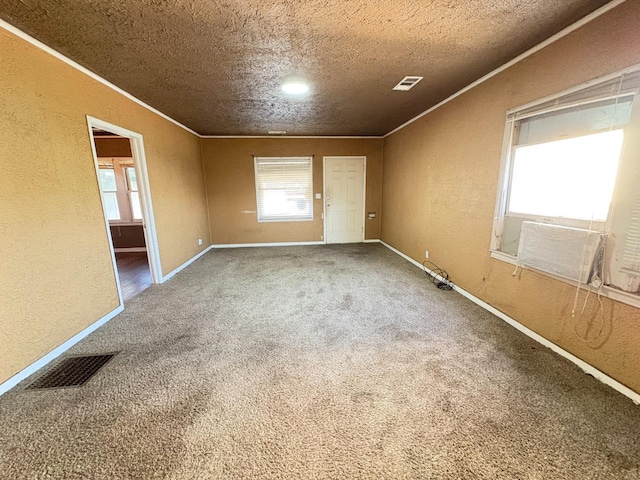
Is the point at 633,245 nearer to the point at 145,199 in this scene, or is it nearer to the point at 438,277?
the point at 438,277

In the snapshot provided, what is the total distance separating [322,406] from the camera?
153 centimetres

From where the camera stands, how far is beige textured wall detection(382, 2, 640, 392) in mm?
1588

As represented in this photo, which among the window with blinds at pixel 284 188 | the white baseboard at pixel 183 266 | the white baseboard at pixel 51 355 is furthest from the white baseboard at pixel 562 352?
the white baseboard at pixel 183 266

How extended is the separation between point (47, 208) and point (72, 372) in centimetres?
128

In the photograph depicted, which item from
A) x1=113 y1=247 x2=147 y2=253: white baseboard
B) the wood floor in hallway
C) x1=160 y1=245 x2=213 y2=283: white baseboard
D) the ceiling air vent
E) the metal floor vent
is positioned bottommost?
the metal floor vent

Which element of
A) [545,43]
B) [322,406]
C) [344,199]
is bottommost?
[322,406]

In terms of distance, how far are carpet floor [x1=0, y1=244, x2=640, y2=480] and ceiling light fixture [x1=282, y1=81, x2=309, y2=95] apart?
2.46 metres

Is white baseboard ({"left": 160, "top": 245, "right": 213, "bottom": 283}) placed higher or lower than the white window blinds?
lower

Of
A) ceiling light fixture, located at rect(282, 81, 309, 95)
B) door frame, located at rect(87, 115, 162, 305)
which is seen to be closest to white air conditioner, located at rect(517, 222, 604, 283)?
ceiling light fixture, located at rect(282, 81, 309, 95)

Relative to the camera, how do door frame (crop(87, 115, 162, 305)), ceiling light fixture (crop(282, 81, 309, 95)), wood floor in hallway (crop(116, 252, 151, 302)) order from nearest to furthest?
ceiling light fixture (crop(282, 81, 309, 95)) < door frame (crop(87, 115, 162, 305)) < wood floor in hallway (crop(116, 252, 151, 302))

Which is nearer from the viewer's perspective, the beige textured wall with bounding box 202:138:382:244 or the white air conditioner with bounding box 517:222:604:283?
the white air conditioner with bounding box 517:222:604:283

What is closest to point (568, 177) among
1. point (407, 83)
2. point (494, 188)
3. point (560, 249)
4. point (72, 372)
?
point (560, 249)

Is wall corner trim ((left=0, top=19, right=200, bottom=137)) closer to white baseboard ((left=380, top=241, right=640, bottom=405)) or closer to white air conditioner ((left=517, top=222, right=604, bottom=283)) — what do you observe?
white air conditioner ((left=517, top=222, right=604, bottom=283))

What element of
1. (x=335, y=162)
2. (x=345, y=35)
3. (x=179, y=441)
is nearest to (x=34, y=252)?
(x=179, y=441)
